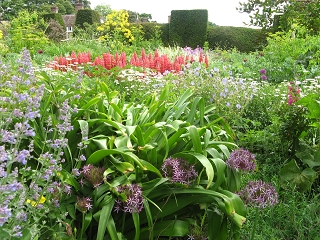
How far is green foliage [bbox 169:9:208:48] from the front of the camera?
18.5 m

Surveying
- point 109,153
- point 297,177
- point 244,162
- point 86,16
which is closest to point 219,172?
point 244,162

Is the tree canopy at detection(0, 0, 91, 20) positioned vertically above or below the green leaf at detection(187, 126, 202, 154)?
below

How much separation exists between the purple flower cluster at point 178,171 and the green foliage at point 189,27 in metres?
16.8

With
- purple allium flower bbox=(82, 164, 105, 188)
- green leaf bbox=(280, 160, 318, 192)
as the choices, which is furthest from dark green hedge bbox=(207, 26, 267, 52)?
purple allium flower bbox=(82, 164, 105, 188)

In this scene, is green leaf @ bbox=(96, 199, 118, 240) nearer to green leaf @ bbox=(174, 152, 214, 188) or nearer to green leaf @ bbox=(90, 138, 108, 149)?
green leaf @ bbox=(90, 138, 108, 149)

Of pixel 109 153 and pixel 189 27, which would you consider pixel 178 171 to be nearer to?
pixel 109 153

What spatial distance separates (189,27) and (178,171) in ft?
57.7

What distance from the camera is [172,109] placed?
2951 mm

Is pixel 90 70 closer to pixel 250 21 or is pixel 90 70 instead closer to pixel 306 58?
pixel 250 21

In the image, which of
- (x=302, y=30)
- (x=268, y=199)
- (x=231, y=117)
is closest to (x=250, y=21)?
(x=231, y=117)

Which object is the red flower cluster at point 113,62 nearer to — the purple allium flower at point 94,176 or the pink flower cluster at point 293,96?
the pink flower cluster at point 293,96

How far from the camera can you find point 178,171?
190cm

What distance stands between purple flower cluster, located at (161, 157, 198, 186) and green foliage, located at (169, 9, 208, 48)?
16788 millimetres

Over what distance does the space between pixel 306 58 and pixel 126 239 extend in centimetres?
706
